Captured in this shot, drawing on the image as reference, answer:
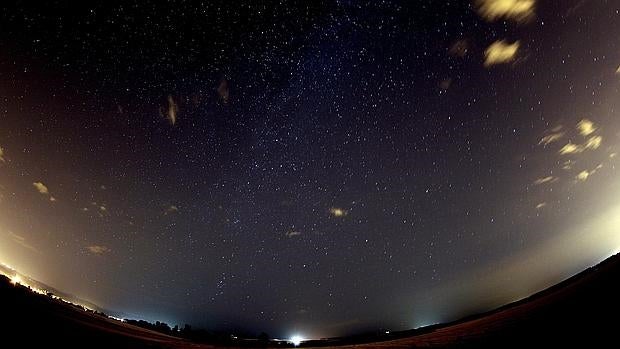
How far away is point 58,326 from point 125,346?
59 centimetres

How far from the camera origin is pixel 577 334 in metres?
1.83

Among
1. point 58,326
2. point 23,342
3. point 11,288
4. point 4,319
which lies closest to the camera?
point 23,342

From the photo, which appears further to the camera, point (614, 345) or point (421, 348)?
point (421, 348)

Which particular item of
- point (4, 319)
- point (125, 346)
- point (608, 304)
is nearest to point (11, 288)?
point (4, 319)

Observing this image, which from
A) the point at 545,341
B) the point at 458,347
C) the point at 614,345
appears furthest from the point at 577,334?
the point at 458,347

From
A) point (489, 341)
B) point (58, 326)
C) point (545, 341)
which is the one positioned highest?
point (58, 326)

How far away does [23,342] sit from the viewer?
1720 millimetres

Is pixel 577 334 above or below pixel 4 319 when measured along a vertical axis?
below

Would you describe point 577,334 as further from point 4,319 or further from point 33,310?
point 33,310

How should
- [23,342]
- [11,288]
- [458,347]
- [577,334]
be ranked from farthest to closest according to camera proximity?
[11,288]
[458,347]
[577,334]
[23,342]

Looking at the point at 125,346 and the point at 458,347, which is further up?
the point at 125,346

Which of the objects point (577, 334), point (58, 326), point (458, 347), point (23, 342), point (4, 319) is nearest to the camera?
point (23, 342)

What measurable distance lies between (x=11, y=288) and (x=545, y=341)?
16.7 ft

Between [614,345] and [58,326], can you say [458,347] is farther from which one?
[58,326]
